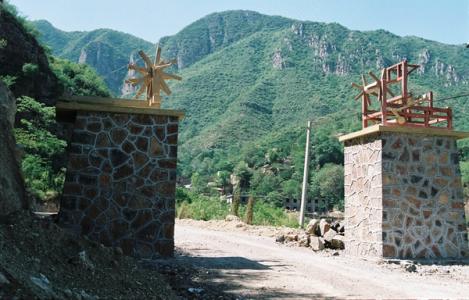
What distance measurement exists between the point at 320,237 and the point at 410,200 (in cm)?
262

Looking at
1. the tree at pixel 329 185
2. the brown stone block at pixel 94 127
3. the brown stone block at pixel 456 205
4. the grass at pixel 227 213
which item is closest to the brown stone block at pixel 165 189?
the brown stone block at pixel 94 127

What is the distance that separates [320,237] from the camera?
40.0 ft

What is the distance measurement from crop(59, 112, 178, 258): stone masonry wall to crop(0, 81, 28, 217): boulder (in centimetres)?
184

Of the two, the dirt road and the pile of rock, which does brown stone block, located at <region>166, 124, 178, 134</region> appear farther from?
the pile of rock

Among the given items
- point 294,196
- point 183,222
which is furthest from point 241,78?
point 183,222

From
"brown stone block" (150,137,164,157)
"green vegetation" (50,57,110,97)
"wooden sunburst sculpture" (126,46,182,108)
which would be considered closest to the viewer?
"brown stone block" (150,137,164,157)

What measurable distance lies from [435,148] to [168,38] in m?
109

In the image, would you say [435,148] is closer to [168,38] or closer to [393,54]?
[393,54]

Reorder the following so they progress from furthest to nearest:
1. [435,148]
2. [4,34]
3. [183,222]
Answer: [4,34], [183,222], [435,148]

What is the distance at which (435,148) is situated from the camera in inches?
424

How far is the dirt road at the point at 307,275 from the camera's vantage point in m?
6.21

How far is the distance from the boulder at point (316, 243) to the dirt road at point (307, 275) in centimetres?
27

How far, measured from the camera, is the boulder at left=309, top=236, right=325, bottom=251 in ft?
37.9

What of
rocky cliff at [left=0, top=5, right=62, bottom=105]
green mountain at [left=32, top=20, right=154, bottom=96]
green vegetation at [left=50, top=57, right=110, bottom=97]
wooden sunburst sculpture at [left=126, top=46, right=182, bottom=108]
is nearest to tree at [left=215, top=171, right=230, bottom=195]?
green vegetation at [left=50, top=57, right=110, bottom=97]
